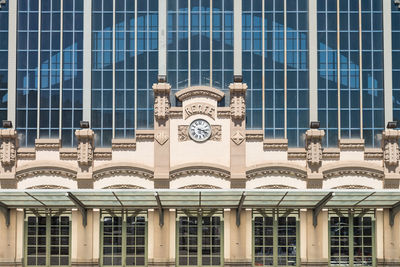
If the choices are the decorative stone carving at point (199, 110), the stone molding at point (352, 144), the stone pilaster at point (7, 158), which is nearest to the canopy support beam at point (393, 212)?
the stone molding at point (352, 144)

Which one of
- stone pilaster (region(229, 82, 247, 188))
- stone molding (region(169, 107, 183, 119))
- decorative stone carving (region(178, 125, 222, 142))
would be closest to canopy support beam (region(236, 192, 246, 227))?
stone pilaster (region(229, 82, 247, 188))

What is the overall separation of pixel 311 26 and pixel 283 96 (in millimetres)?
4366

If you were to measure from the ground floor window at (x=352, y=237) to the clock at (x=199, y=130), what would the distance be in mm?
7892

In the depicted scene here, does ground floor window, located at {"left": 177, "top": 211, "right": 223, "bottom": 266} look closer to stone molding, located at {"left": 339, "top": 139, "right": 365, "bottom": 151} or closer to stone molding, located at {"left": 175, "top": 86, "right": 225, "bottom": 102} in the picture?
stone molding, located at {"left": 175, "top": 86, "right": 225, "bottom": 102}

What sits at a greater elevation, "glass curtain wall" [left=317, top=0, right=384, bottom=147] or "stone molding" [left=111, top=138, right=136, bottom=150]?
"glass curtain wall" [left=317, top=0, right=384, bottom=147]

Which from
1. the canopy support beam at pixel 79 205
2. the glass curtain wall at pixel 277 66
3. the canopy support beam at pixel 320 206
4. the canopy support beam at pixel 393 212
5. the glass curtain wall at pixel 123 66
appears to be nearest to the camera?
the canopy support beam at pixel 320 206

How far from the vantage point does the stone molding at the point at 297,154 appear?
37.5 m

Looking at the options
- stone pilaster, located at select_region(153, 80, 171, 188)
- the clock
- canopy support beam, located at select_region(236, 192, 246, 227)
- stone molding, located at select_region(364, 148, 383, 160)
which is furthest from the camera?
stone molding, located at select_region(364, 148, 383, 160)

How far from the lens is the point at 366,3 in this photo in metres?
40.5

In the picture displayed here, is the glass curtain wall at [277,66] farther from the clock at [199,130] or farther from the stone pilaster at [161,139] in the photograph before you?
the stone pilaster at [161,139]

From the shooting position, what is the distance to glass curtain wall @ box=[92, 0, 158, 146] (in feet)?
129

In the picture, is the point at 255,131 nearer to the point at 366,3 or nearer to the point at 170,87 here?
the point at 170,87

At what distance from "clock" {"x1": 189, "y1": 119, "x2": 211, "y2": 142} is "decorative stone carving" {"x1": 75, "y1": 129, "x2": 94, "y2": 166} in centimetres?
537

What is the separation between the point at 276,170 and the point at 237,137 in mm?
2718
